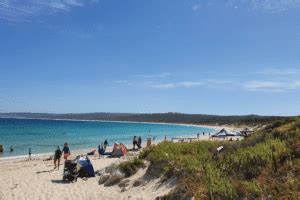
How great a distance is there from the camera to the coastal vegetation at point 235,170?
33.1 feet

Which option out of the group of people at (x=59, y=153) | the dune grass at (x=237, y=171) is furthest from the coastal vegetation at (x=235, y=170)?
the group of people at (x=59, y=153)

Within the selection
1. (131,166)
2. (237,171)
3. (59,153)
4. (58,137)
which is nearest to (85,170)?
(131,166)

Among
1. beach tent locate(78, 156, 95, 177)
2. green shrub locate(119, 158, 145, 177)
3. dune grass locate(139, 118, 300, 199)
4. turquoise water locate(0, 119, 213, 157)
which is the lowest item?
turquoise water locate(0, 119, 213, 157)

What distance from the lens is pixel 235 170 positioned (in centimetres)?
1248

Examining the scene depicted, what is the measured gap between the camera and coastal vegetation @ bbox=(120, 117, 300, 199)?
398 inches

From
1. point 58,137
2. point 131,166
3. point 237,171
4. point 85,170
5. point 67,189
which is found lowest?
point 58,137

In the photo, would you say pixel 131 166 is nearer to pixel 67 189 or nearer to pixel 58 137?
pixel 67 189

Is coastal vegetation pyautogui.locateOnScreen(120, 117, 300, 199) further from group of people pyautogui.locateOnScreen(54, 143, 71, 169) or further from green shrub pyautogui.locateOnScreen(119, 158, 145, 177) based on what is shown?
group of people pyautogui.locateOnScreen(54, 143, 71, 169)

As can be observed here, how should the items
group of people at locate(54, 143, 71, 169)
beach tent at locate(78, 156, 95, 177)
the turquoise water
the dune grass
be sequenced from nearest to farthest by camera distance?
1. the dune grass
2. beach tent at locate(78, 156, 95, 177)
3. group of people at locate(54, 143, 71, 169)
4. the turquoise water

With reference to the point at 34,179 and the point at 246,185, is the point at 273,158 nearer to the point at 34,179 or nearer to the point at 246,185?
the point at 246,185

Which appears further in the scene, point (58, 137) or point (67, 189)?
point (58, 137)

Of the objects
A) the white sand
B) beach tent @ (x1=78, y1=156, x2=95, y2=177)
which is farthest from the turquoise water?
beach tent @ (x1=78, y1=156, x2=95, y2=177)

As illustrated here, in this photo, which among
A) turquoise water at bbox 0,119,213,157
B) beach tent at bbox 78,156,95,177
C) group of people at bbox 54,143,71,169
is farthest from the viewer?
turquoise water at bbox 0,119,213,157

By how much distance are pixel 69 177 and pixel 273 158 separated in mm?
9594
